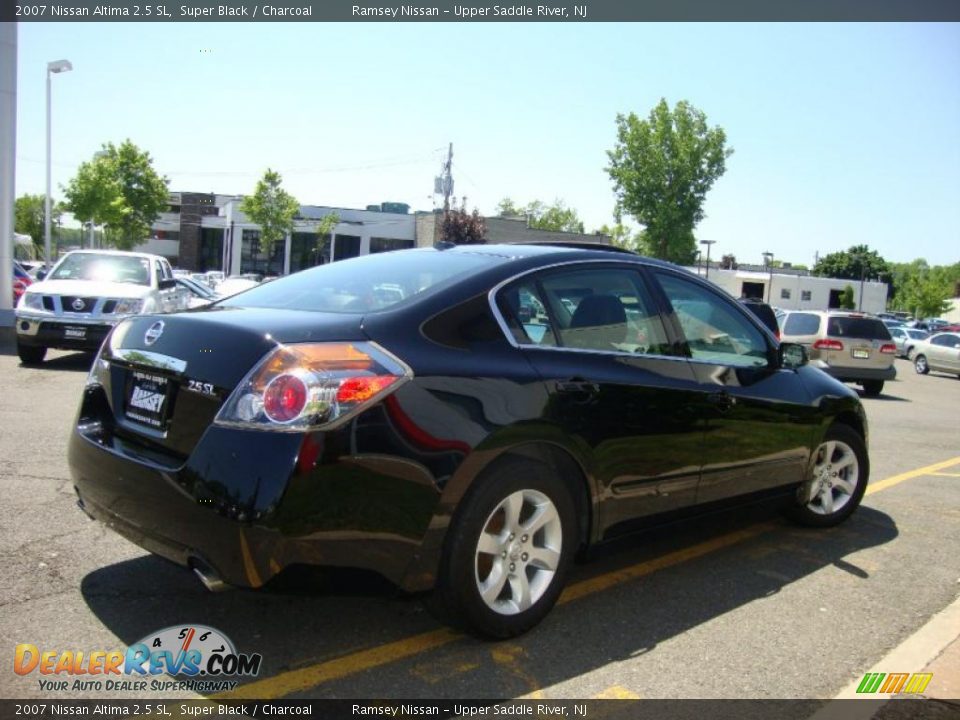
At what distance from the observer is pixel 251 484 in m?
2.63

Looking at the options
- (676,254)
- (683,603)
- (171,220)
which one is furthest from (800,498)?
(171,220)

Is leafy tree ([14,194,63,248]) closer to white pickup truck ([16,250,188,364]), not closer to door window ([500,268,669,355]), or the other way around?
white pickup truck ([16,250,188,364])

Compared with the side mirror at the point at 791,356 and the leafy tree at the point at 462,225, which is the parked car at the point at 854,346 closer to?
the side mirror at the point at 791,356

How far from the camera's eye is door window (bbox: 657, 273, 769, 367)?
13.9 ft

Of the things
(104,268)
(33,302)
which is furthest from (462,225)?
(33,302)

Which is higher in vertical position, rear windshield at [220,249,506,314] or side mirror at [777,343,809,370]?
rear windshield at [220,249,506,314]

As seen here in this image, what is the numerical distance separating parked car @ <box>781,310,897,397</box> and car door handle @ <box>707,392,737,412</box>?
42.2 feet

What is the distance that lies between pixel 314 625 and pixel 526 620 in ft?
2.95

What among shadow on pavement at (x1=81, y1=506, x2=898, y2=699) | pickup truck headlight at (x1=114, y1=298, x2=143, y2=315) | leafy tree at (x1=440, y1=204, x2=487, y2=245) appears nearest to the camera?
shadow on pavement at (x1=81, y1=506, x2=898, y2=699)

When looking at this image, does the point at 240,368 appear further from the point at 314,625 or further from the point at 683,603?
the point at 683,603

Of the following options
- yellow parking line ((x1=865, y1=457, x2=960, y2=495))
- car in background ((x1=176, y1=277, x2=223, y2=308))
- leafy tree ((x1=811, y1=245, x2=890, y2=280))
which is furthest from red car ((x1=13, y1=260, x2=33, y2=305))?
leafy tree ((x1=811, y1=245, x2=890, y2=280))

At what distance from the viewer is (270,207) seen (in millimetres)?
51375

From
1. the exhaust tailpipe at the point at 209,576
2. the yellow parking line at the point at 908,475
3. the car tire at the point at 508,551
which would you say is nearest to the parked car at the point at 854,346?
the yellow parking line at the point at 908,475

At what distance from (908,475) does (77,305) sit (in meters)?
10.3
